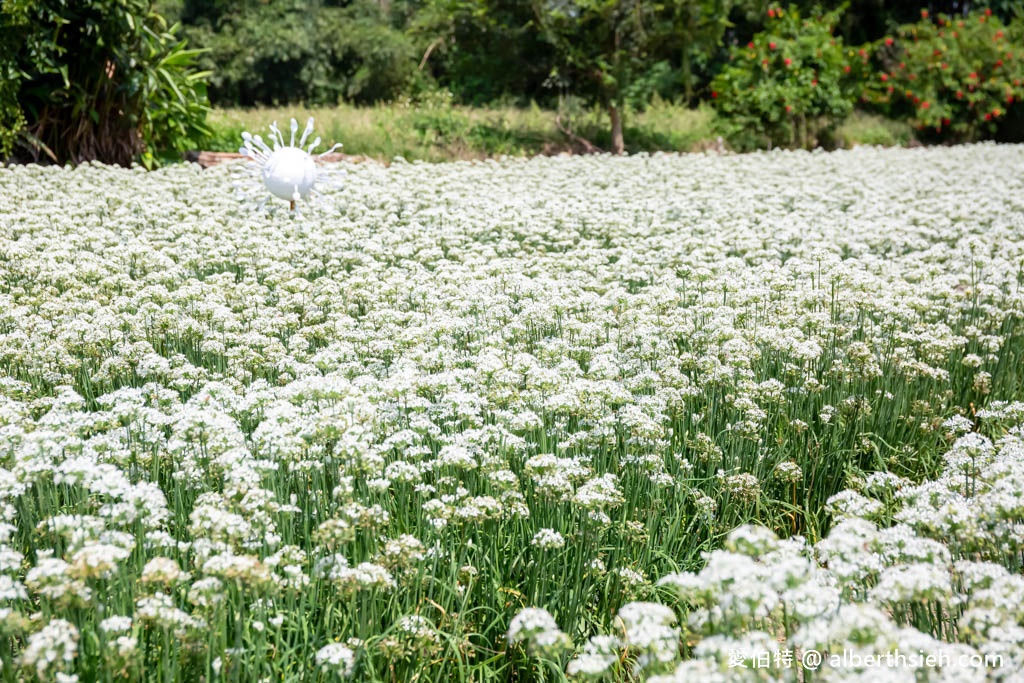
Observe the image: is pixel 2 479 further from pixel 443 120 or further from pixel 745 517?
pixel 443 120

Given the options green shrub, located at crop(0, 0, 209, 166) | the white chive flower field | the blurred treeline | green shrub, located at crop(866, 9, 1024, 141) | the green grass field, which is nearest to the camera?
the white chive flower field

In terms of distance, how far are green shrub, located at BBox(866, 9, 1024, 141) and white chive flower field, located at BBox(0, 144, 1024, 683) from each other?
781 inches

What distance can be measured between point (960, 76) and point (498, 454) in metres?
27.9

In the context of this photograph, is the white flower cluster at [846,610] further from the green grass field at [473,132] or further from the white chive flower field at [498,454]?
the green grass field at [473,132]

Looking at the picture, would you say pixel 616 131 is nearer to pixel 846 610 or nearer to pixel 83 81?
pixel 83 81

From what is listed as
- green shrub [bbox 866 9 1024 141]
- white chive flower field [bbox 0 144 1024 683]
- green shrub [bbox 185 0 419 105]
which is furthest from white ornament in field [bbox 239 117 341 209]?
green shrub [bbox 866 9 1024 141]

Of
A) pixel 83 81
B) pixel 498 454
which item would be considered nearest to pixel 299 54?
pixel 83 81

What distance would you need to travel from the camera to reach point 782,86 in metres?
22.5

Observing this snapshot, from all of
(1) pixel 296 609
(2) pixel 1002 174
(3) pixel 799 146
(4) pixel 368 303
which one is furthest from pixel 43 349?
(3) pixel 799 146

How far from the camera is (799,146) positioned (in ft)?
78.7

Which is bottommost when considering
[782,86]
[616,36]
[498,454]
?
[498,454]

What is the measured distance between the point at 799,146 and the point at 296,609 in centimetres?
2372

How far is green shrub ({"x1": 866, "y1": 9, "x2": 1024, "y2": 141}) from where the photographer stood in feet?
85.2

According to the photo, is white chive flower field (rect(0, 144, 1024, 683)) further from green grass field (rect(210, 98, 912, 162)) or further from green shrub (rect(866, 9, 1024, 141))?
green shrub (rect(866, 9, 1024, 141))
